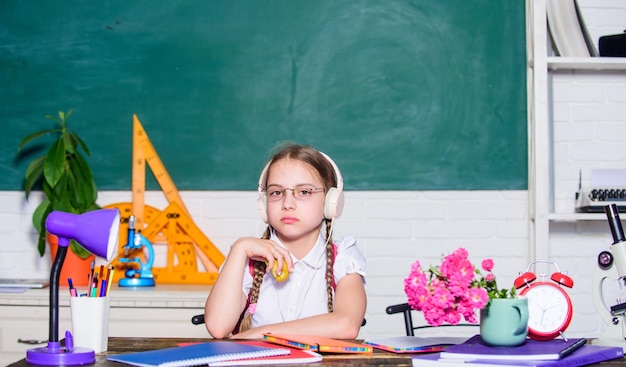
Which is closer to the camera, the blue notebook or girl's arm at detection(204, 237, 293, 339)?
the blue notebook

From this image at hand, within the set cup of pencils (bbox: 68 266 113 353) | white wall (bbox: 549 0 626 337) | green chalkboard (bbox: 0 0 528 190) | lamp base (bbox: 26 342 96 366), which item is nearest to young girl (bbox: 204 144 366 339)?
cup of pencils (bbox: 68 266 113 353)

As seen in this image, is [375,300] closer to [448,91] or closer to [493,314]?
[448,91]

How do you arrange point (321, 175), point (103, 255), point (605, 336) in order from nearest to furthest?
point (103, 255)
point (605, 336)
point (321, 175)

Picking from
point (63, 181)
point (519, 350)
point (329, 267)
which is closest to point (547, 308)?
point (519, 350)

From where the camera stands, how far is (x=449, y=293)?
1.51 m

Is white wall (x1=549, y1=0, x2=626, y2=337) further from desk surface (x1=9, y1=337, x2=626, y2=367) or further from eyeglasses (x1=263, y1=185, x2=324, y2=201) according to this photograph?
desk surface (x1=9, y1=337, x2=626, y2=367)

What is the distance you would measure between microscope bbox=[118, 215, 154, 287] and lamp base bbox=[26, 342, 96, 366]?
1461 millimetres

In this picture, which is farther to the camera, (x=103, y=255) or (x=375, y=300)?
(x=375, y=300)

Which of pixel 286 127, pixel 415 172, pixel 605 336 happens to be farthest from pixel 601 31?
pixel 605 336

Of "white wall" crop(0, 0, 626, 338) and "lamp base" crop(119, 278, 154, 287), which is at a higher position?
"white wall" crop(0, 0, 626, 338)

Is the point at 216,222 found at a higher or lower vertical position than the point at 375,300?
higher

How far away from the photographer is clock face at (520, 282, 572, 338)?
5.34ft

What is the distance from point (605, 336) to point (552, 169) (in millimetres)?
1597

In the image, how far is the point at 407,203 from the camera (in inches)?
126
